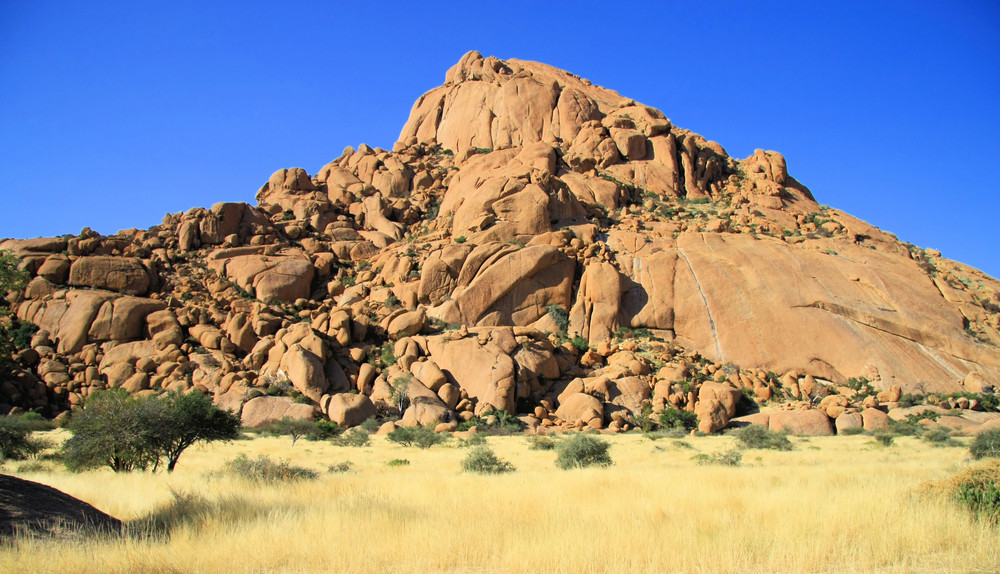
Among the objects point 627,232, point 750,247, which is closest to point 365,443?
point 627,232

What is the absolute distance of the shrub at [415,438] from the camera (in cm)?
2698

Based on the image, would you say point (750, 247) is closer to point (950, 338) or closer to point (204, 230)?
point (950, 338)

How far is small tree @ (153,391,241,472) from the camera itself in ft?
57.5

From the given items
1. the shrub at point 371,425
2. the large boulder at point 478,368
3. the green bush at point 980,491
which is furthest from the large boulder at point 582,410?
the green bush at point 980,491

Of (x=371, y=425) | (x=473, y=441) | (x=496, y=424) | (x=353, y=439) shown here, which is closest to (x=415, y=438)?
(x=473, y=441)

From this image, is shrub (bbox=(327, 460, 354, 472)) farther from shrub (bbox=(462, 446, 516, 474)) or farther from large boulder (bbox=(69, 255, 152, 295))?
large boulder (bbox=(69, 255, 152, 295))

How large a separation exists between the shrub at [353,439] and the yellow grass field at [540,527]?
44.2 feet

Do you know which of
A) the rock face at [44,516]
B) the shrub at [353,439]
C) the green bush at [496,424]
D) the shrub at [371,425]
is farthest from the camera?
the green bush at [496,424]

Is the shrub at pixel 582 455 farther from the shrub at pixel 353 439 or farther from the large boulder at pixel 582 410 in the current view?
the large boulder at pixel 582 410

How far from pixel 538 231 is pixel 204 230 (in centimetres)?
2921

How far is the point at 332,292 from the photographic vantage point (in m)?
47.6

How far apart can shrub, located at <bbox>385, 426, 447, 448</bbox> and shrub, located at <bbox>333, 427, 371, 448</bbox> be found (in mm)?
1159

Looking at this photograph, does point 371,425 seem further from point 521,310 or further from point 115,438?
point 115,438

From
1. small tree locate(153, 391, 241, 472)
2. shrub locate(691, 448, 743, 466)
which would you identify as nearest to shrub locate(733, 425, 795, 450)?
shrub locate(691, 448, 743, 466)
